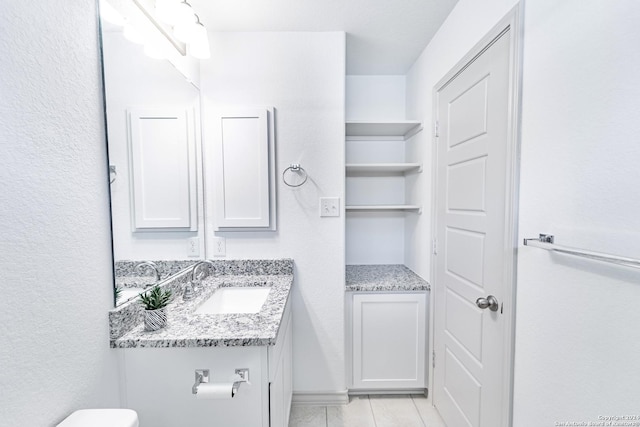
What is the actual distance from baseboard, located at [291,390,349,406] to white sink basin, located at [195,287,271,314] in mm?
768

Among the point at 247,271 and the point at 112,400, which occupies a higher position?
the point at 247,271

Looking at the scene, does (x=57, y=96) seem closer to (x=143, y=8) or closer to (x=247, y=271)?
(x=143, y=8)

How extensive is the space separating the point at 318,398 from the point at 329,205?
4.39ft

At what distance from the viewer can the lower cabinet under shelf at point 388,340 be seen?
6.30 ft

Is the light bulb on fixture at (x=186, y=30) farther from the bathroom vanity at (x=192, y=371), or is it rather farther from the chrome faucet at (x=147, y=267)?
the bathroom vanity at (x=192, y=371)

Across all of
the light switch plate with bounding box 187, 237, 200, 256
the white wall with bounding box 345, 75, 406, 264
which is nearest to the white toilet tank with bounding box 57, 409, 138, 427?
the light switch plate with bounding box 187, 237, 200, 256

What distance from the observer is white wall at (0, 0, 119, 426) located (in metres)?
0.70

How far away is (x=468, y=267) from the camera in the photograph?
146 cm

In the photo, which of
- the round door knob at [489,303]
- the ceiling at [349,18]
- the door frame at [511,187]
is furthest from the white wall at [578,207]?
the ceiling at [349,18]

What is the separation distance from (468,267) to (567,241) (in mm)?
599

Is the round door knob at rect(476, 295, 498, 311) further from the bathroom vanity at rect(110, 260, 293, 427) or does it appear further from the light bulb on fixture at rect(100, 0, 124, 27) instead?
the light bulb on fixture at rect(100, 0, 124, 27)

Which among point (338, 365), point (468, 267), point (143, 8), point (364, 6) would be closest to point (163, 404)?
point (338, 365)

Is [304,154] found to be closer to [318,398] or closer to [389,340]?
[389,340]

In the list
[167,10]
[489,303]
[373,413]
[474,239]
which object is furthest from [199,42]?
[373,413]
